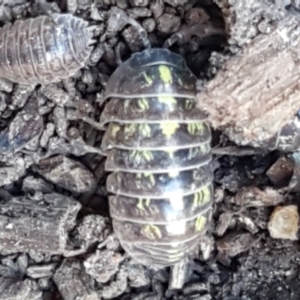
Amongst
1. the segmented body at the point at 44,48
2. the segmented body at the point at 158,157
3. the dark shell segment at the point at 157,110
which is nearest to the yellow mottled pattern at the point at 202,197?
the segmented body at the point at 158,157

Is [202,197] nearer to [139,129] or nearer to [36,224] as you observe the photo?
[139,129]

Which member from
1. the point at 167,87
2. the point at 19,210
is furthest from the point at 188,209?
the point at 19,210

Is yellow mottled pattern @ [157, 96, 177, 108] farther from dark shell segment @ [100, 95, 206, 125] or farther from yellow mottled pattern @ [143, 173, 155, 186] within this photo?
yellow mottled pattern @ [143, 173, 155, 186]

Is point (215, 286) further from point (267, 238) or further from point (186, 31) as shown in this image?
point (186, 31)

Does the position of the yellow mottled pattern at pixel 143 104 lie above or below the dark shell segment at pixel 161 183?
above

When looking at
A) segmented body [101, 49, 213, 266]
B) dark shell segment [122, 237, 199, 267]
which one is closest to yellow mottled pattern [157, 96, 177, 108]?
segmented body [101, 49, 213, 266]

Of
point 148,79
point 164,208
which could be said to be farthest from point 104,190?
point 148,79

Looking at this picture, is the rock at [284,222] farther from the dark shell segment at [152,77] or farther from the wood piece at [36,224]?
the wood piece at [36,224]
